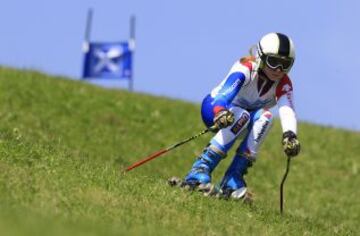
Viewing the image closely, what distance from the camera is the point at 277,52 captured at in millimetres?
13453

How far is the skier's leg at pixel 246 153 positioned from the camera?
44.4 ft

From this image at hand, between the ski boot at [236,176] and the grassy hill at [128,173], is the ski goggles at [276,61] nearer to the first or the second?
the ski boot at [236,176]

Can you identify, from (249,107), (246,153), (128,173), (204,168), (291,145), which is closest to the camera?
(291,145)

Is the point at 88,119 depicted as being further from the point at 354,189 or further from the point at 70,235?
the point at 70,235

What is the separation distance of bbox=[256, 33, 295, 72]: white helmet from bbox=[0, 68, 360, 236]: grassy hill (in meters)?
2.00

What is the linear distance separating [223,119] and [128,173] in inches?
61.3

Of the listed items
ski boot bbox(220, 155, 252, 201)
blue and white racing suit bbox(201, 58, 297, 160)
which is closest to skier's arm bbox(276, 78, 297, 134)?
blue and white racing suit bbox(201, 58, 297, 160)

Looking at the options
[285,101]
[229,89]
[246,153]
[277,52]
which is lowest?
[246,153]

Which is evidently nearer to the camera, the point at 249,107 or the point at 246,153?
the point at 246,153

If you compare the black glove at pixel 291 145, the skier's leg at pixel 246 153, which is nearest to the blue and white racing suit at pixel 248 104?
the skier's leg at pixel 246 153

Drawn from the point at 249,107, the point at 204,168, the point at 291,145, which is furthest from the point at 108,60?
the point at 291,145

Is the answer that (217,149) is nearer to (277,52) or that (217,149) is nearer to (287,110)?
(287,110)

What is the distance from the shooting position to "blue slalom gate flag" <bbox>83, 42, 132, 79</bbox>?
42188 mm

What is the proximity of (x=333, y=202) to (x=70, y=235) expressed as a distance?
19.4 meters
